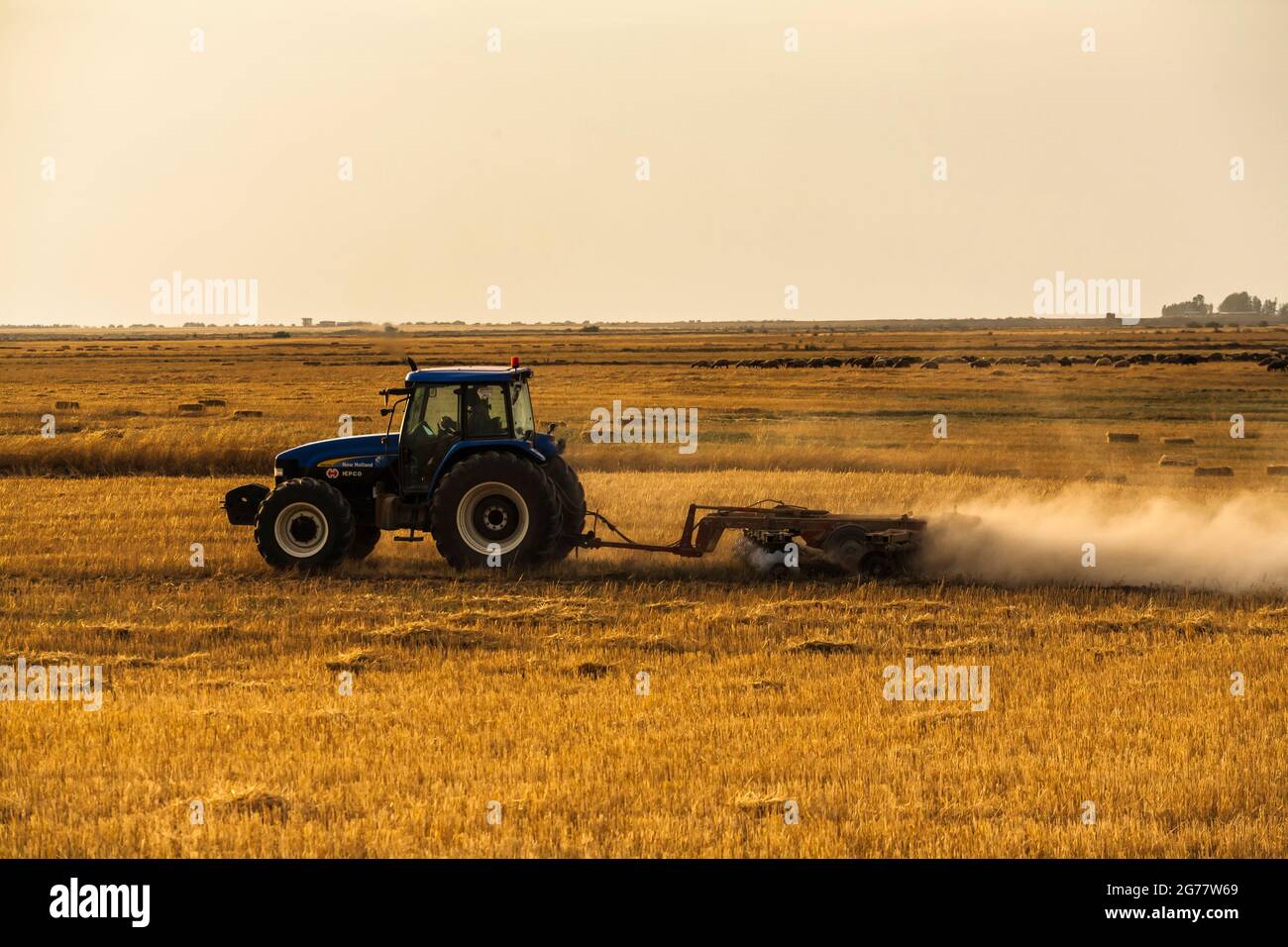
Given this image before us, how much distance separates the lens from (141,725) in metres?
10.4

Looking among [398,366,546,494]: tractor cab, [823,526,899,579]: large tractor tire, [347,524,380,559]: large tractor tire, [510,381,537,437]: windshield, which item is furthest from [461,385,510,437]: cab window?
[823,526,899,579]: large tractor tire

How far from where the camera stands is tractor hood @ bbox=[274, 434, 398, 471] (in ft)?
55.8

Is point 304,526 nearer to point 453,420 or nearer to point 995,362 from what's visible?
point 453,420

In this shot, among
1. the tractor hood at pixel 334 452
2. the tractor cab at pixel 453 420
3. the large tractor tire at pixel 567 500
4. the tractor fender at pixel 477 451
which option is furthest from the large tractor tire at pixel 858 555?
the tractor hood at pixel 334 452

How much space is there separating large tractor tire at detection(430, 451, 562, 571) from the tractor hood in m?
1.23

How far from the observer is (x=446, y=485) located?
16.0 metres

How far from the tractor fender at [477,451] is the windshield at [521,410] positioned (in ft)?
0.65

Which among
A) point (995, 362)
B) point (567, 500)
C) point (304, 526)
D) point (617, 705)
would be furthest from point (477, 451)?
point (995, 362)

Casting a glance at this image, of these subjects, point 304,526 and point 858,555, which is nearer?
point 858,555

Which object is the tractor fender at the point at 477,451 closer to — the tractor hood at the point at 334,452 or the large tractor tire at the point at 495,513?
the large tractor tire at the point at 495,513

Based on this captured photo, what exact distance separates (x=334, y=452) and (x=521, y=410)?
7.65ft

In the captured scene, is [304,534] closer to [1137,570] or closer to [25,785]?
[25,785]

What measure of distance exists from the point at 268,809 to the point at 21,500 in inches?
694

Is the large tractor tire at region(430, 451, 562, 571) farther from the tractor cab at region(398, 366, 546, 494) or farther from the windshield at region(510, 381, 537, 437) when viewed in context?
the windshield at region(510, 381, 537, 437)
